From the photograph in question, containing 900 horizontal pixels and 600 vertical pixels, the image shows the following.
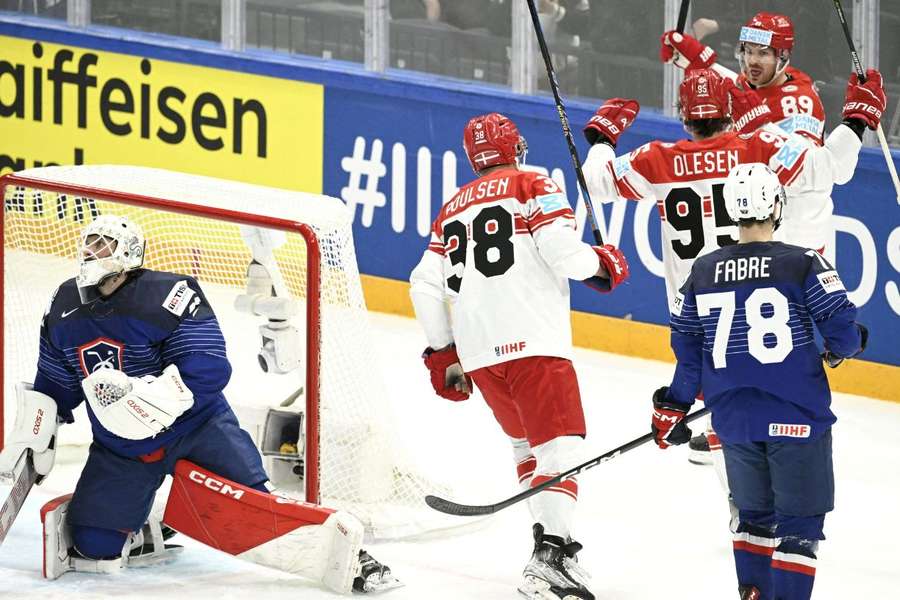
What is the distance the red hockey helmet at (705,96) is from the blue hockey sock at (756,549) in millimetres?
1314

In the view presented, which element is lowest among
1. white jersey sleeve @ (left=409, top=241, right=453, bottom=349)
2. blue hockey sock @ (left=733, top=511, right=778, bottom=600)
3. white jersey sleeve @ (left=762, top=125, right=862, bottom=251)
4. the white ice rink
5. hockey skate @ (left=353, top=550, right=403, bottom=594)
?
the white ice rink

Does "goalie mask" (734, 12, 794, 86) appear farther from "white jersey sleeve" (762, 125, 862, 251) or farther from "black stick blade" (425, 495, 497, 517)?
"black stick blade" (425, 495, 497, 517)

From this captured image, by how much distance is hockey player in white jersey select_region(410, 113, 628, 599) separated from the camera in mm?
4859

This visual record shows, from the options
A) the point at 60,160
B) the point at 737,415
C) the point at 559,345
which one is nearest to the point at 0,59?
the point at 60,160

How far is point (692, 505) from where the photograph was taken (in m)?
5.82

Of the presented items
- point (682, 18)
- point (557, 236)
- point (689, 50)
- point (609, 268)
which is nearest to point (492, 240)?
point (557, 236)

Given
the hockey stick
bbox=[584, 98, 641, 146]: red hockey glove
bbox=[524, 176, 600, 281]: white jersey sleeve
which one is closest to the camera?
bbox=[524, 176, 600, 281]: white jersey sleeve

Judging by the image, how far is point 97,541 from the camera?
5.05m

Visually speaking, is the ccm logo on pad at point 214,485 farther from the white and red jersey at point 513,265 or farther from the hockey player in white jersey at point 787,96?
the hockey player in white jersey at point 787,96

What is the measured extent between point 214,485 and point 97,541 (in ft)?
1.23

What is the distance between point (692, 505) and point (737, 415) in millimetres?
1540

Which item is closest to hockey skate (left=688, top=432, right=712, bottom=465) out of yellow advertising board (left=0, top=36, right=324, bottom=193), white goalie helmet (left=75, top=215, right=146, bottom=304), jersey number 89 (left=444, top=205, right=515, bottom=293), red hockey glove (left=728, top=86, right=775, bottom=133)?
red hockey glove (left=728, top=86, right=775, bottom=133)

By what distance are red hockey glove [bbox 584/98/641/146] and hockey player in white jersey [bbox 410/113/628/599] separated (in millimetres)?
676

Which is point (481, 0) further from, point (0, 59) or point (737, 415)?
point (737, 415)
